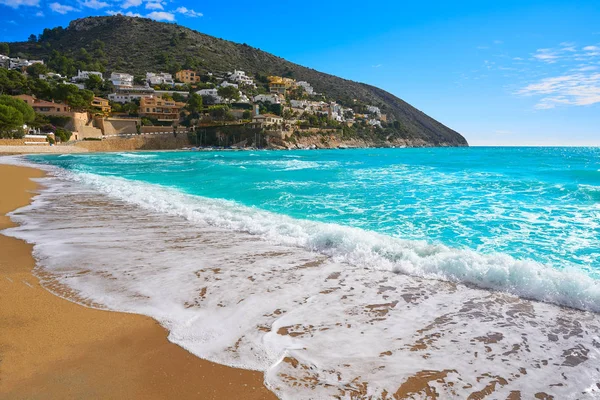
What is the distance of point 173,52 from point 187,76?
2448 centimetres

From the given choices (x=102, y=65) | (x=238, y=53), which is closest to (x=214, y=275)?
(x=102, y=65)

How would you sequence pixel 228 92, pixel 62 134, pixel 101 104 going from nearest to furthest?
pixel 62 134 < pixel 101 104 < pixel 228 92

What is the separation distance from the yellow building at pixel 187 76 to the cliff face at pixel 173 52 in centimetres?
1023

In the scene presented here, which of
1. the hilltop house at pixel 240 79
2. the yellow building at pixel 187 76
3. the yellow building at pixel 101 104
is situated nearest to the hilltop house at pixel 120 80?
the yellow building at pixel 101 104

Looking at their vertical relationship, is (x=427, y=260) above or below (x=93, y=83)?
below

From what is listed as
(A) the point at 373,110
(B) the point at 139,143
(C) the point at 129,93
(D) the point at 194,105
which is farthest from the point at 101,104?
(A) the point at 373,110

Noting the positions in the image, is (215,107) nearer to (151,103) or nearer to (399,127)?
(151,103)

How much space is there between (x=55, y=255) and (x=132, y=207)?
5.26 metres

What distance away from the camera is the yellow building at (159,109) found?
76.7m

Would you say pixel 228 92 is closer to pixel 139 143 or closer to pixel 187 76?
pixel 187 76

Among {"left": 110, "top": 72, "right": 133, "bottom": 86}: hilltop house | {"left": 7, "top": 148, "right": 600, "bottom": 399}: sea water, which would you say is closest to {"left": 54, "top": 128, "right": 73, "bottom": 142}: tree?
{"left": 110, "top": 72, "right": 133, "bottom": 86}: hilltop house

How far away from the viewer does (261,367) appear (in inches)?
119

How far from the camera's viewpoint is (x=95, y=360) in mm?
3031

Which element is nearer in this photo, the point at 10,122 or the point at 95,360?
the point at 95,360
